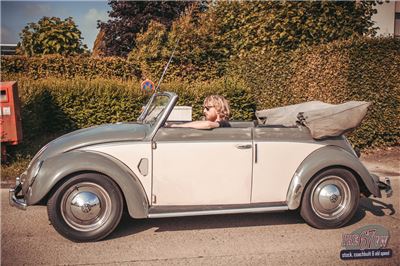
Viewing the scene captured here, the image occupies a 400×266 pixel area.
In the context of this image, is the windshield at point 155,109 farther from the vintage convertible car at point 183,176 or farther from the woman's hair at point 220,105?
the woman's hair at point 220,105

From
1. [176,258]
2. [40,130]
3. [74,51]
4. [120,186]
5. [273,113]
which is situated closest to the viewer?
[176,258]

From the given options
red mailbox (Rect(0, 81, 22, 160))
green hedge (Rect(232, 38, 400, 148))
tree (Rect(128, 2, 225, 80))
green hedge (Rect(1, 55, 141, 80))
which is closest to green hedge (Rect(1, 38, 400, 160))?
green hedge (Rect(232, 38, 400, 148))

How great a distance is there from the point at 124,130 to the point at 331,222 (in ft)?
8.42

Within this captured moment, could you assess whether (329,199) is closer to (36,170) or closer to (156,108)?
(156,108)

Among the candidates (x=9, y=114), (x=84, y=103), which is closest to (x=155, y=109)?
(x=9, y=114)

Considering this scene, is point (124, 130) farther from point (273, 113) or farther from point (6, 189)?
point (6, 189)

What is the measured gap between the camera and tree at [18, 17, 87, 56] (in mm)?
14078

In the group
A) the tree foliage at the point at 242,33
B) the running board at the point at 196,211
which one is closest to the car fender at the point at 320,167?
the running board at the point at 196,211

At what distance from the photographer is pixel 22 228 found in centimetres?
436

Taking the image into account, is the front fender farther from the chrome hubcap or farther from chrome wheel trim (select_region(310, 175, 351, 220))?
chrome wheel trim (select_region(310, 175, 351, 220))

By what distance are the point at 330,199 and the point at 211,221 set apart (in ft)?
4.64

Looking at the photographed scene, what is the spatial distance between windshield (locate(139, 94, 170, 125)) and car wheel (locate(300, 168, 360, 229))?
1.89 metres

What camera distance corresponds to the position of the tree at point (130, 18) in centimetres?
2139

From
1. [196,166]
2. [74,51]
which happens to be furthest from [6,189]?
[74,51]
